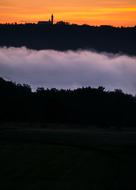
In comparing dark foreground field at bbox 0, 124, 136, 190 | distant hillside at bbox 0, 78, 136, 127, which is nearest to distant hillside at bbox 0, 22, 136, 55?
distant hillside at bbox 0, 78, 136, 127

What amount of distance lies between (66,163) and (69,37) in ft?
380

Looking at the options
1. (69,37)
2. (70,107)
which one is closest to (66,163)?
(70,107)

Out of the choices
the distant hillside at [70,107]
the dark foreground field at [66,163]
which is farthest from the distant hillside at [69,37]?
the dark foreground field at [66,163]

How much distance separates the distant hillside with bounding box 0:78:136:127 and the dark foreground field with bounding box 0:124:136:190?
2079 cm

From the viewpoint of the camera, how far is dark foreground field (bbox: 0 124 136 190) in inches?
1006

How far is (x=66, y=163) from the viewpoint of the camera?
30.6 m

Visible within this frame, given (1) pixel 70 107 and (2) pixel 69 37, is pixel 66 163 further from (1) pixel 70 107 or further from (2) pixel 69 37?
(2) pixel 69 37

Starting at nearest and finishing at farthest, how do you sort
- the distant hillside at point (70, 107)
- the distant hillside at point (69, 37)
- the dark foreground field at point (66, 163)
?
the dark foreground field at point (66, 163) → the distant hillside at point (70, 107) → the distant hillside at point (69, 37)

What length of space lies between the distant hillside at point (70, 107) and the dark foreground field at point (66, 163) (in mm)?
20791

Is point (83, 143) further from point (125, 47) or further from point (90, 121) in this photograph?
point (125, 47)

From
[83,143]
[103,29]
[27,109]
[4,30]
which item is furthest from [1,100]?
[103,29]

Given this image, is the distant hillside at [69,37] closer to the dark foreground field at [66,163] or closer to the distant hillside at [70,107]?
the distant hillside at [70,107]

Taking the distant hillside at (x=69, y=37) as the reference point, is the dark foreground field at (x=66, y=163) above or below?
below

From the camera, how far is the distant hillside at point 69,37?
133 meters
